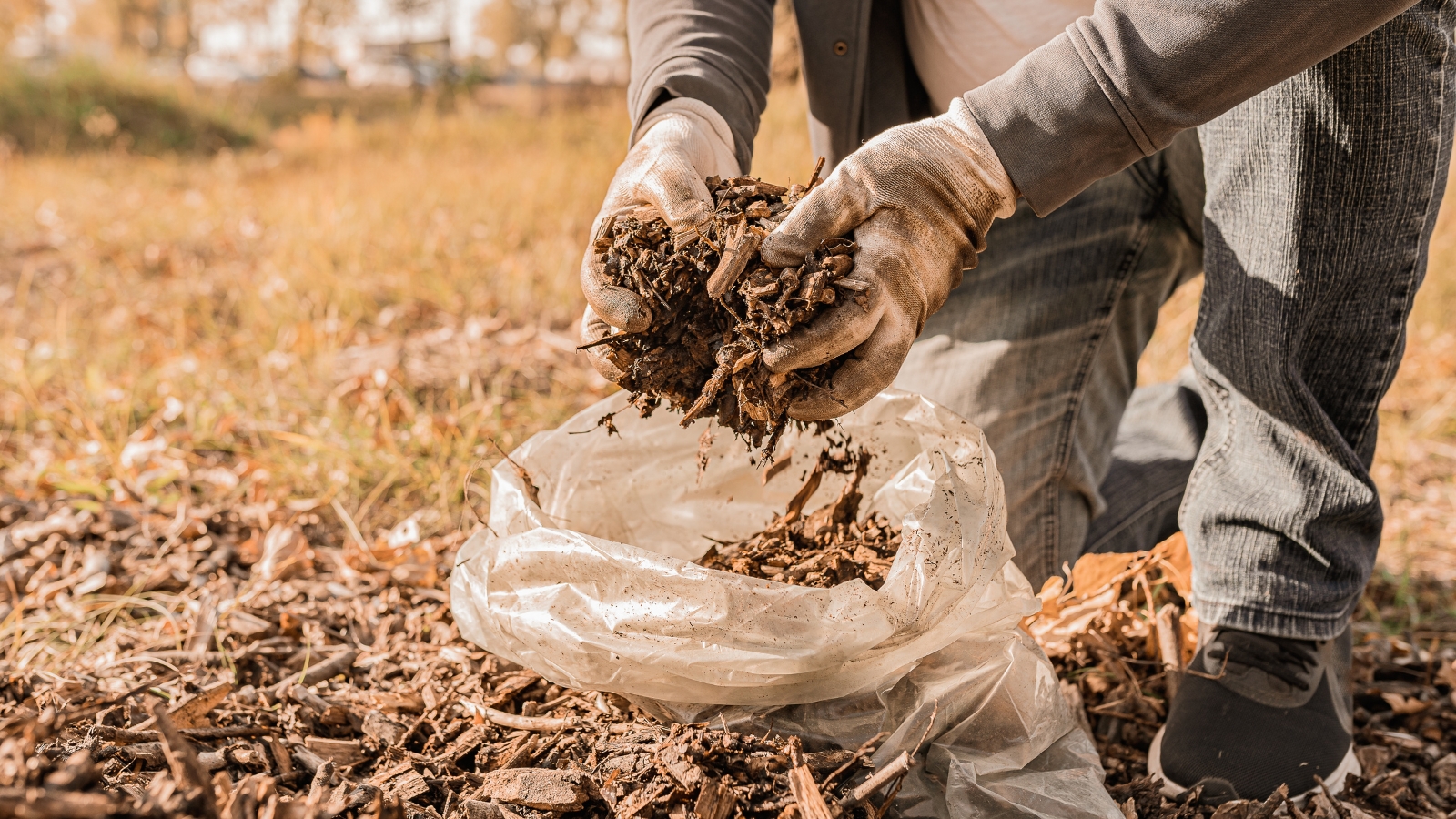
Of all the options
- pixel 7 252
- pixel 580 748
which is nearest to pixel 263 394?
pixel 580 748

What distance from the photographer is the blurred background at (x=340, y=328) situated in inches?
85.8

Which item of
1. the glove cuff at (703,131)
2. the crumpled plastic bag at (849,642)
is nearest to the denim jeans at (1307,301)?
the crumpled plastic bag at (849,642)

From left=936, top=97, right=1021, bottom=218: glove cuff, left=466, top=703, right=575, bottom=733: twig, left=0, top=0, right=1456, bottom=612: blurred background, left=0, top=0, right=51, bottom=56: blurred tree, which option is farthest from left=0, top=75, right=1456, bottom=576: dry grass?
left=0, top=0, right=51, bottom=56: blurred tree

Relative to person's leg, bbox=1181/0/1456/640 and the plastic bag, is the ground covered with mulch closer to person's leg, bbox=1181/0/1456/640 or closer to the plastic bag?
the plastic bag

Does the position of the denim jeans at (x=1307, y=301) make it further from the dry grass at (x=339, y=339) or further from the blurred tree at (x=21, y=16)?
the blurred tree at (x=21, y=16)

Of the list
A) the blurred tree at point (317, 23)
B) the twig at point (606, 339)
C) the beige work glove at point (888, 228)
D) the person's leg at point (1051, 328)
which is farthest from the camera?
the blurred tree at point (317, 23)

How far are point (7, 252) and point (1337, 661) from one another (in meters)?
5.96

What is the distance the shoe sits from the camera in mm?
1344

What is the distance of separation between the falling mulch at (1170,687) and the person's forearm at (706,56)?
1.10m

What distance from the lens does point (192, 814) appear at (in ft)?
2.57

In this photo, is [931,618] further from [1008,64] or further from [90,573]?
[90,573]

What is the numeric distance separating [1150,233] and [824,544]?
3.64 feet

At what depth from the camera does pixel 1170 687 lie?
60.4 inches

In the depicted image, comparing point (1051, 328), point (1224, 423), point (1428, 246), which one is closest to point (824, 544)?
point (1224, 423)
